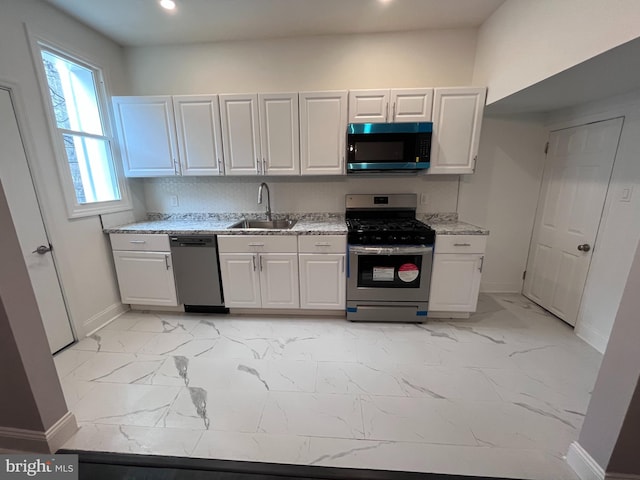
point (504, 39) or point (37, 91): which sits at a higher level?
point (504, 39)

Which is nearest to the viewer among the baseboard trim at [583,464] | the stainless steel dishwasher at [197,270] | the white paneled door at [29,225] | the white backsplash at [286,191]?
the baseboard trim at [583,464]

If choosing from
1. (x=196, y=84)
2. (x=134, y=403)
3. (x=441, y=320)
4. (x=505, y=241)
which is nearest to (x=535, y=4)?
(x=505, y=241)

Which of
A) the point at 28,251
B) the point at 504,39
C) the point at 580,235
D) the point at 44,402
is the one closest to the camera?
the point at 44,402

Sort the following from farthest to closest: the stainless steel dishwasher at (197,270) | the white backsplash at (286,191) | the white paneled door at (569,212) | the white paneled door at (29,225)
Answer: the white backsplash at (286,191) → the stainless steel dishwasher at (197,270) → the white paneled door at (569,212) → the white paneled door at (29,225)

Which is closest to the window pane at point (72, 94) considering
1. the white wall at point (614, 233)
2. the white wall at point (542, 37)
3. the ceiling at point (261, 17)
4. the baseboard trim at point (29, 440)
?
the ceiling at point (261, 17)

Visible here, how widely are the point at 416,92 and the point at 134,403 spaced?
3296 mm

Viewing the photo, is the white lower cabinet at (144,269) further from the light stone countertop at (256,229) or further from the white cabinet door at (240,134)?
the white cabinet door at (240,134)

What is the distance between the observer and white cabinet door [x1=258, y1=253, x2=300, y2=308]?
2.55 meters

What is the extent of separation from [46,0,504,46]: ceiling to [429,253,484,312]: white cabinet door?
7.05ft

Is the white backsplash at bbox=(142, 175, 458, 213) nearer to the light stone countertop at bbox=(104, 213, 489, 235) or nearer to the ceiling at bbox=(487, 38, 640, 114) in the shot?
the light stone countertop at bbox=(104, 213, 489, 235)

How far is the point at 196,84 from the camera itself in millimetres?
2834

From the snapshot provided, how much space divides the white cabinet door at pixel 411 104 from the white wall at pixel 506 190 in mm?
855

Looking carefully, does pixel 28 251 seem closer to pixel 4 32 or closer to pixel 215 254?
pixel 215 254

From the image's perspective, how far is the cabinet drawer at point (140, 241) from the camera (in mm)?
2566
